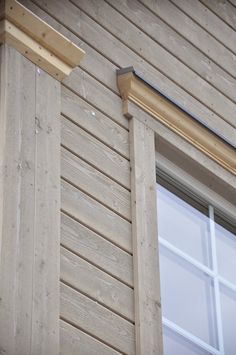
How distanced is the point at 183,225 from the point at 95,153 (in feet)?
2.41

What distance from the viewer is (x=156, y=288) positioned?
4789 mm

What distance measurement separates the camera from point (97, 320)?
4480 mm

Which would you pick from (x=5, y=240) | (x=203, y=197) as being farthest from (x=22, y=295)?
(x=203, y=197)

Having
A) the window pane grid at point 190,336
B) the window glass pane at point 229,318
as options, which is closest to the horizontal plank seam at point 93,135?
the window pane grid at point 190,336

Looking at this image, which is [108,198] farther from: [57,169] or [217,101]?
[217,101]

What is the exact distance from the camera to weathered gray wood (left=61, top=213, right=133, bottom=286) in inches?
179

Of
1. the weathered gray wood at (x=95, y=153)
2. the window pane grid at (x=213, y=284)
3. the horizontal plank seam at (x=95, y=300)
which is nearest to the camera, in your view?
the horizontal plank seam at (x=95, y=300)

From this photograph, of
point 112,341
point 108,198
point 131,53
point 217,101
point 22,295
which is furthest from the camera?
point 217,101

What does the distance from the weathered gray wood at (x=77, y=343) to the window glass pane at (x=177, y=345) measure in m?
0.54

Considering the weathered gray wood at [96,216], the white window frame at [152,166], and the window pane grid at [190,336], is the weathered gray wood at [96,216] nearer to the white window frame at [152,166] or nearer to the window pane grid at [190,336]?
the white window frame at [152,166]

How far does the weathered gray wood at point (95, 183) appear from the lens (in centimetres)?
472

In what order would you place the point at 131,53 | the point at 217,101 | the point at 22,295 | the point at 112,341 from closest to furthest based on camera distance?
the point at 22,295
the point at 112,341
the point at 131,53
the point at 217,101

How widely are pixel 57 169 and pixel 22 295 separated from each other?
636 mm

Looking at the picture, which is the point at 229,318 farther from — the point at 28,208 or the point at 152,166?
the point at 28,208
